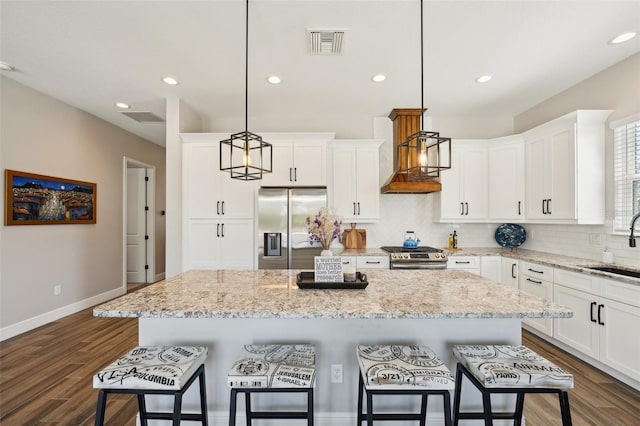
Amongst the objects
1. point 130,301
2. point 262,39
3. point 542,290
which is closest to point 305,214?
point 262,39

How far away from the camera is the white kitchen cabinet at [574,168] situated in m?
3.10

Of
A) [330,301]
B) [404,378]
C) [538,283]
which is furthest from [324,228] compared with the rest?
[538,283]

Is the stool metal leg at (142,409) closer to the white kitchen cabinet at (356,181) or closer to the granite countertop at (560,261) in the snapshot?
the white kitchen cabinet at (356,181)

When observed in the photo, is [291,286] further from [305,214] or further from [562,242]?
[562,242]

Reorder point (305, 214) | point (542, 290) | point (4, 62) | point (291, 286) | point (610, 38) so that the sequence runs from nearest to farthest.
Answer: point (291, 286) → point (610, 38) → point (4, 62) → point (542, 290) → point (305, 214)

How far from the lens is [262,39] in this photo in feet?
8.56

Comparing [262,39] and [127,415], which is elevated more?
[262,39]

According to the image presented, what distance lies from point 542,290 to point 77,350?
15.9ft

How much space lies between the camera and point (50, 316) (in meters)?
3.84

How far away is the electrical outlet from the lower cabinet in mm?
2288

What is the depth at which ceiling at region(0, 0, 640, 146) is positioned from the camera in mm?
2256

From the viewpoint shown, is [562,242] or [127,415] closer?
[127,415]

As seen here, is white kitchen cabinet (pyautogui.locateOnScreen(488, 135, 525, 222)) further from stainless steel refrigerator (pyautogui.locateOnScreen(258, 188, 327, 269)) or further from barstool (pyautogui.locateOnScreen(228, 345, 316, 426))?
barstool (pyautogui.locateOnScreen(228, 345, 316, 426))

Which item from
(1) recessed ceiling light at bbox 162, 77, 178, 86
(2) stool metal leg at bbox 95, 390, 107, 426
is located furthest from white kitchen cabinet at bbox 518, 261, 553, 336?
(1) recessed ceiling light at bbox 162, 77, 178, 86
